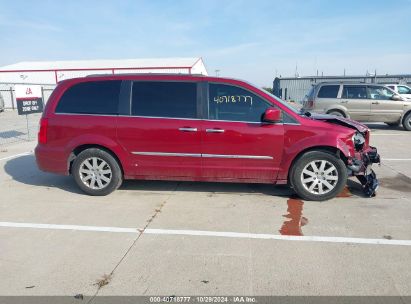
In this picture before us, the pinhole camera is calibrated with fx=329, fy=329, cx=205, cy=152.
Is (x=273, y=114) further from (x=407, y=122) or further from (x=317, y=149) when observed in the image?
(x=407, y=122)

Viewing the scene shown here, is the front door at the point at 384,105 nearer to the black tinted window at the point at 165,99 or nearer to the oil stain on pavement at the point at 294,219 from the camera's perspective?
the oil stain on pavement at the point at 294,219

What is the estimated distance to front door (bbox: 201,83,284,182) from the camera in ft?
16.0

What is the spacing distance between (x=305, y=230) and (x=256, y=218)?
25.7 inches

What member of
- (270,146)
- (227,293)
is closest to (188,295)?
(227,293)

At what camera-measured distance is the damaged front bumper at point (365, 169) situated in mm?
5051

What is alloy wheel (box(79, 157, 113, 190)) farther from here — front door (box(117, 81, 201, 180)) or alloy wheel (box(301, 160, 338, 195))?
alloy wheel (box(301, 160, 338, 195))

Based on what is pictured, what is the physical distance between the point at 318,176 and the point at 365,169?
2.89 ft

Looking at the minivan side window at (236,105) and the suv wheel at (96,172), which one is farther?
the suv wheel at (96,172)

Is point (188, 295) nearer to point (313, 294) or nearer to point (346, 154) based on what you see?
point (313, 294)

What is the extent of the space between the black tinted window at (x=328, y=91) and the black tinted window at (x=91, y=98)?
→ 31.9ft

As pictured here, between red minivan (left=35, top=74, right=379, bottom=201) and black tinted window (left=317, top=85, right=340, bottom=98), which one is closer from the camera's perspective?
red minivan (left=35, top=74, right=379, bottom=201)

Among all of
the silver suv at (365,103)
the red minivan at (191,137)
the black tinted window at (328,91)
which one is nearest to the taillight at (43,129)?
the red minivan at (191,137)

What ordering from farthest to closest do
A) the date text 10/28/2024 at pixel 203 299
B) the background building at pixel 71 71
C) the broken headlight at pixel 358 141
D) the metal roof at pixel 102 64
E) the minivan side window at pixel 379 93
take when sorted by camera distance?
the metal roof at pixel 102 64 → the background building at pixel 71 71 → the minivan side window at pixel 379 93 → the broken headlight at pixel 358 141 → the date text 10/28/2024 at pixel 203 299

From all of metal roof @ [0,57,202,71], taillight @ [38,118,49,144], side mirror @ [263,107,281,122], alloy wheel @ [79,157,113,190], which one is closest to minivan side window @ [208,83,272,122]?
side mirror @ [263,107,281,122]
